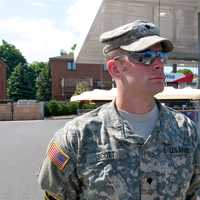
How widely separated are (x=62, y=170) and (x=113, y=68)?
19.8 inches

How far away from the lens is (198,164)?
218 cm

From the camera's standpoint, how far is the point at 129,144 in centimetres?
204

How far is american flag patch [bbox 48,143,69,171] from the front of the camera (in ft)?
6.81

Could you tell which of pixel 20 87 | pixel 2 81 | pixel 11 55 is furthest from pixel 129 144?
pixel 11 55

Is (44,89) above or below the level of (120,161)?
below

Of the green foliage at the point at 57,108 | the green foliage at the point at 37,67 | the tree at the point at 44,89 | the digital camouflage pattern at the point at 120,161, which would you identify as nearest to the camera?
the digital camouflage pattern at the point at 120,161

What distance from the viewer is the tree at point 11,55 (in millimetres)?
102238

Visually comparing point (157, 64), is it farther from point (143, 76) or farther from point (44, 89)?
point (44, 89)

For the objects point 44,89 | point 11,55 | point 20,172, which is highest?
point 11,55

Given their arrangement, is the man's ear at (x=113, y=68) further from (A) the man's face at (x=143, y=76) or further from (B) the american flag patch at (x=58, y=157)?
(B) the american flag patch at (x=58, y=157)

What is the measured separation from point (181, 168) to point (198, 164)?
0.46 feet

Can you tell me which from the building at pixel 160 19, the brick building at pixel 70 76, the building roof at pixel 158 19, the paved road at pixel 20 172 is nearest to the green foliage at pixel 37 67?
the brick building at pixel 70 76

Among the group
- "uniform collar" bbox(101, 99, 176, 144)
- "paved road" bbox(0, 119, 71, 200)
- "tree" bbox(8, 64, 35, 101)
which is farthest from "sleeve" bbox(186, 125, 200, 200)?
"tree" bbox(8, 64, 35, 101)

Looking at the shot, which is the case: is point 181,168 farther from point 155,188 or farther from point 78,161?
point 78,161
